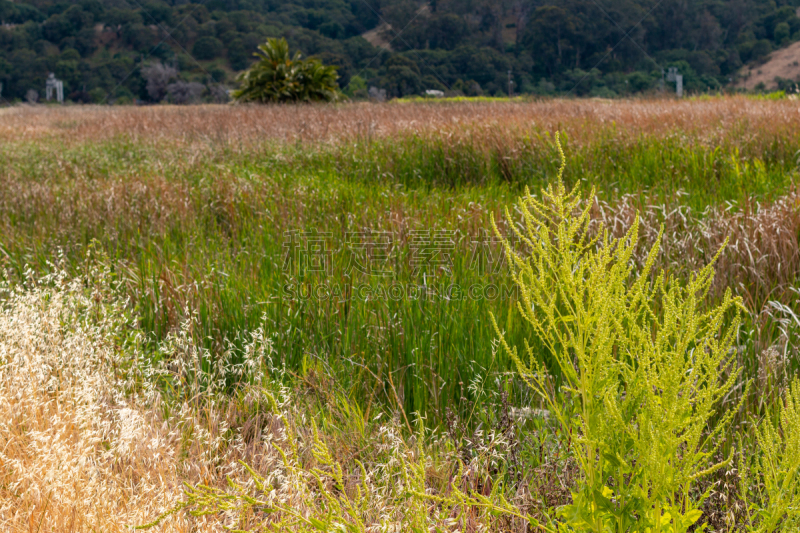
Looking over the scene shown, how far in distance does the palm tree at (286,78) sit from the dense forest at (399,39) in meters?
36.3

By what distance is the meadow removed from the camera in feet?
4.80

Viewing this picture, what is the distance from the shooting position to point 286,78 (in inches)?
685

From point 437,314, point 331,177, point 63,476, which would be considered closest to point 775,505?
point 437,314

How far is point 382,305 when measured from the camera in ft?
8.16

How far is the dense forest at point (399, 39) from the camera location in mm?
56156

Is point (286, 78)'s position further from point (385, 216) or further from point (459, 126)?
point (385, 216)

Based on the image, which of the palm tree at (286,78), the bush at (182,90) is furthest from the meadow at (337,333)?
the bush at (182,90)

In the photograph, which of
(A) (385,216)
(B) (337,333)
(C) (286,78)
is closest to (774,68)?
(C) (286,78)

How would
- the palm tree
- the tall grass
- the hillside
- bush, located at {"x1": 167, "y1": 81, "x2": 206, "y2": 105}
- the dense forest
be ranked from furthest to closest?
the hillside < the dense forest < bush, located at {"x1": 167, "y1": 81, "x2": 206, "y2": 105} < the palm tree < the tall grass

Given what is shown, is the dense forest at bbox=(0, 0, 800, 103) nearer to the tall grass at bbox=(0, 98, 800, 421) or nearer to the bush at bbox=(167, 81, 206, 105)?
the bush at bbox=(167, 81, 206, 105)

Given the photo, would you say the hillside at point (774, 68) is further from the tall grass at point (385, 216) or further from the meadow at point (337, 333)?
the meadow at point (337, 333)

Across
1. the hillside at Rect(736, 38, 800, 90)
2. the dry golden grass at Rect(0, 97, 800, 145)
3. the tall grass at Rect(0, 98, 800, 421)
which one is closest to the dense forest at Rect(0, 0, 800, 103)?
the hillside at Rect(736, 38, 800, 90)

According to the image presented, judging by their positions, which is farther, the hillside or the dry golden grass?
the hillside

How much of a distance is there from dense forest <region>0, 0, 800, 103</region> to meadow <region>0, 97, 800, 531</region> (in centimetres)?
4932
